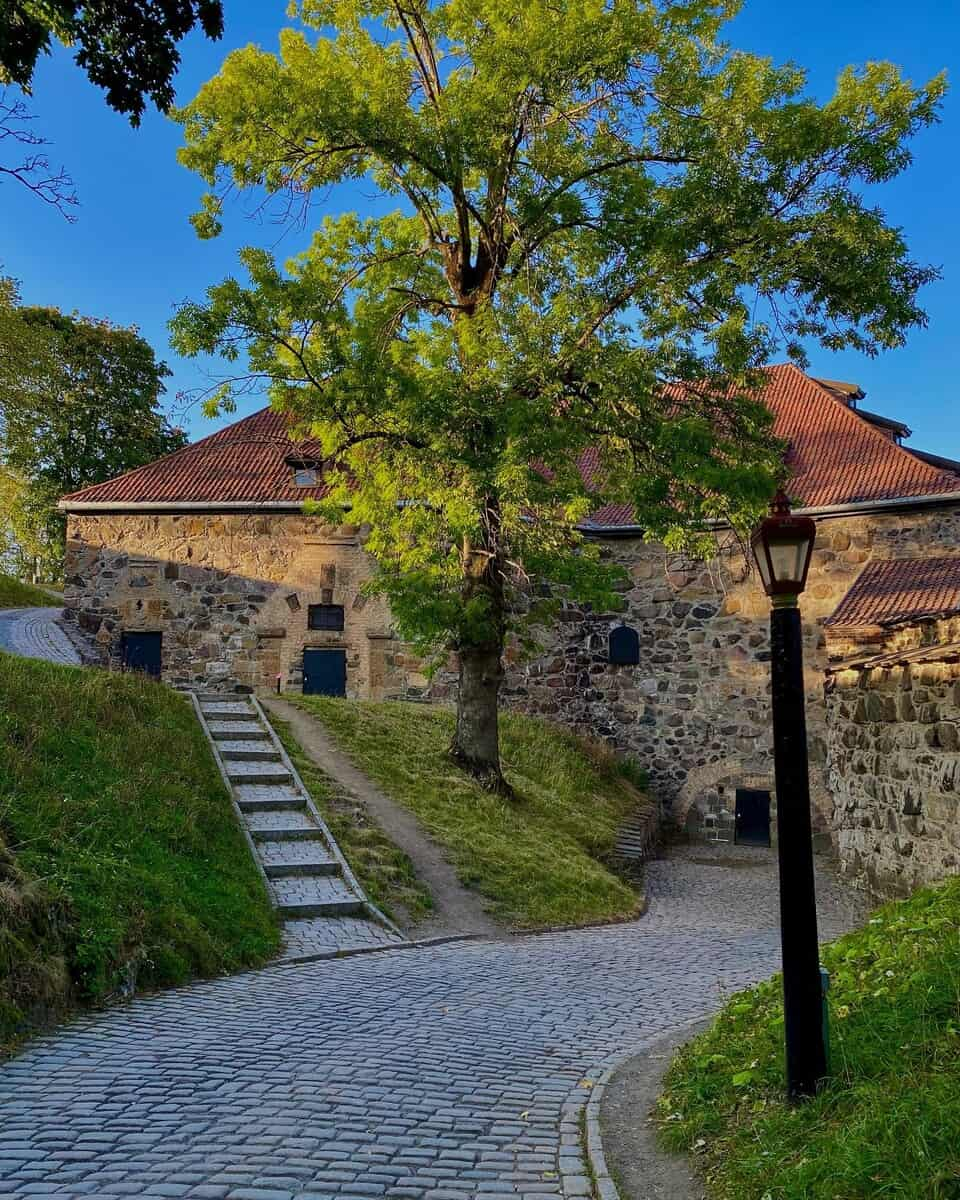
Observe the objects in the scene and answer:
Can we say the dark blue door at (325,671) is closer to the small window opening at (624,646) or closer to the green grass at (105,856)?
the small window opening at (624,646)

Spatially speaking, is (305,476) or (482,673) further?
(305,476)

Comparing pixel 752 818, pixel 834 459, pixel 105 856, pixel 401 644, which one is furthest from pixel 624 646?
pixel 105 856

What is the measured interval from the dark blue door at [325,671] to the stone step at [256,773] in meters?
7.03

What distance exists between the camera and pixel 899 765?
10562mm

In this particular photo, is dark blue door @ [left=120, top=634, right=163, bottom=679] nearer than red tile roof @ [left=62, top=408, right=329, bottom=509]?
Yes

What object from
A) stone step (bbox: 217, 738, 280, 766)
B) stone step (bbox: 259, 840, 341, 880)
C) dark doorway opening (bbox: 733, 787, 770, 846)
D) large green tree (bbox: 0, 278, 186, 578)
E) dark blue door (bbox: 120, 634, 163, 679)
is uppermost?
large green tree (bbox: 0, 278, 186, 578)

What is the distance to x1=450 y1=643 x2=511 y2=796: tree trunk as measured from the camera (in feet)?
45.5

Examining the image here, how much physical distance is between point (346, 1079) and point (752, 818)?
15.3 meters

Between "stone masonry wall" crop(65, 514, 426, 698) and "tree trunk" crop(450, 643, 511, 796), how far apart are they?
521cm

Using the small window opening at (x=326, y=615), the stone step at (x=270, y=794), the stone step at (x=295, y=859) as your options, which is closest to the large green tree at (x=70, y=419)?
the small window opening at (x=326, y=615)

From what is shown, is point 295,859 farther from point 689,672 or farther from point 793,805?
point 689,672

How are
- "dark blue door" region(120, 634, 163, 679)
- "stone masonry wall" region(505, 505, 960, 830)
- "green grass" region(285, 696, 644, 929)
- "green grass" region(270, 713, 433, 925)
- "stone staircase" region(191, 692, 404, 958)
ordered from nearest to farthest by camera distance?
1. "stone staircase" region(191, 692, 404, 958)
2. "green grass" region(270, 713, 433, 925)
3. "green grass" region(285, 696, 644, 929)
4. "stone masonry wall" region(505, 505, 960, 830)
5. "dark blue door" region(120, 634, 163, 679)

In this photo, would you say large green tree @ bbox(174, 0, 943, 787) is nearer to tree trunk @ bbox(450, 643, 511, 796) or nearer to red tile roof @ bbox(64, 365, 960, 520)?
tree trunk @ bbox(450, 643, 511, 796)

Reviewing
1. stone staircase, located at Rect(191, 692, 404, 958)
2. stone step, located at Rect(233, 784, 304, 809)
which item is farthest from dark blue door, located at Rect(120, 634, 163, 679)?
stone step, located at Rect(233, 784, 304, 809)
